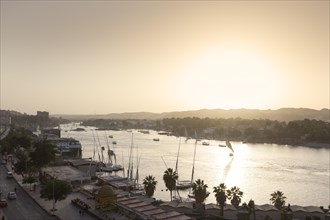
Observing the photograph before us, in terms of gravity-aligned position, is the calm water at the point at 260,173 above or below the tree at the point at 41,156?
below

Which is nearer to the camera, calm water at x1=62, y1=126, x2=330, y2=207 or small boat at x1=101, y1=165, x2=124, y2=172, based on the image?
calm water at x1=62, y1=126, x2=330, y2=207

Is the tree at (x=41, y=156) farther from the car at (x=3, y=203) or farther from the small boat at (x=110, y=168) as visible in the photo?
the small boat at (x=110, y=168)

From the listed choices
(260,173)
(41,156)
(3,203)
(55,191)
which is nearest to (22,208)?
(3,203)

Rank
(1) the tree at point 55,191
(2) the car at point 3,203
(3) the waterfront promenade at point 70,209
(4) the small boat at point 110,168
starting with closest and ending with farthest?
(3) the waterfront promenade at point 70,209, (1) the tree at point 55,191, (2) the car at point 3,203, (4) the small boat at point 110,168

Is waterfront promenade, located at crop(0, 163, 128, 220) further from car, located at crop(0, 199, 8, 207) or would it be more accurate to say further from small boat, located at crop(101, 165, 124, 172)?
small boat, located at crop(101, 165, 124, 172)

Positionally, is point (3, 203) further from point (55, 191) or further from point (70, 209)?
point (70, 209)

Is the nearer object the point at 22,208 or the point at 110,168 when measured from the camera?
the point at 22,208

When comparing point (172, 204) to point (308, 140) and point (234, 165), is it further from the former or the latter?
point (308, 140)

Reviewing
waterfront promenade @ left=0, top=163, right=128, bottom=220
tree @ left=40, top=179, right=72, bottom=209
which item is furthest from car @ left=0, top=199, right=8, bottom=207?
tree @ left=40, top=179, right=72, bottom=209

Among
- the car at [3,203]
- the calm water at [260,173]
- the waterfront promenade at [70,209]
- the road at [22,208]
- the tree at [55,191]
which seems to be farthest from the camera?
the calm water at [260,173]

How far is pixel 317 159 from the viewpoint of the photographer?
103 meters

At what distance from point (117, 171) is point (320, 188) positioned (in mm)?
40520

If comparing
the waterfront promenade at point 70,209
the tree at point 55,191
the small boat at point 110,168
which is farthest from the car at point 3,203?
the small boat at point 110,168

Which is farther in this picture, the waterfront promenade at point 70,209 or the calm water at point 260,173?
the calm water at point 260,173
